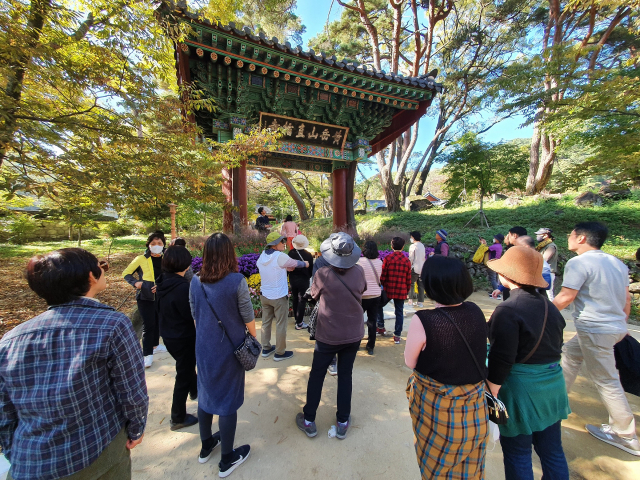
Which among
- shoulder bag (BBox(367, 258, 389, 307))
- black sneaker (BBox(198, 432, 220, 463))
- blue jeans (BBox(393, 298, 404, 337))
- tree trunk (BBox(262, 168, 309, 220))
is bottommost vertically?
black sneaker (BBox(198, 432, 220, 463))

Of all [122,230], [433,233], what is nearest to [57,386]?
[433,233]

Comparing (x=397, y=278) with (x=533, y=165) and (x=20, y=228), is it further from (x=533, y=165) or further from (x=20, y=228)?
(x=533, y=165)

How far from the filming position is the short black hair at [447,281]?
1.35 m

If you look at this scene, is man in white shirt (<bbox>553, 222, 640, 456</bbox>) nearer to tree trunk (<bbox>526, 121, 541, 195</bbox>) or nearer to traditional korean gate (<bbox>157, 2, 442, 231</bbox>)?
traditional korean gate (<bbox>157, 2, 442, 231</bbox>)

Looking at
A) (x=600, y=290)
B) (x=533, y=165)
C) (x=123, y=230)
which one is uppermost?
(x=533, y=165)

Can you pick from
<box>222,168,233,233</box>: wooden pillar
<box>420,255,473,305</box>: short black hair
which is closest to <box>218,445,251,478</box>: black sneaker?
<box>420,255,473,305</box>: short black hair

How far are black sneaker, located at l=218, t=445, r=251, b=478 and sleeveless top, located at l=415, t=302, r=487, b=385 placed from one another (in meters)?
1.59

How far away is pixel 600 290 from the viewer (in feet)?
6.74

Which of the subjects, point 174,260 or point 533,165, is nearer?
point 174,260

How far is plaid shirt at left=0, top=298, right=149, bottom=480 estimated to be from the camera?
39.8 inches

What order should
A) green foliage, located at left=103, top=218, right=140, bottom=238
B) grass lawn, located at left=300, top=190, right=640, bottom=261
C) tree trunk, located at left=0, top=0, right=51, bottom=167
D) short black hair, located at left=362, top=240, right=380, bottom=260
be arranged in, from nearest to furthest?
tree trunk, located at left=0, top=0, right=51, bottom=167 → short black hair, located at left=362, top=240, right=380, bottom=260 → grass lawn, located at left=300, top=190, right=640, bottom=261 → green foliage, located at left=103, top=218, right=140, bottom=238

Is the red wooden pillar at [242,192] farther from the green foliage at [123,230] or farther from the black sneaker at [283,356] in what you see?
the green foliage at [123,230]

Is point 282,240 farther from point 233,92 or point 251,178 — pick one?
point 251,178

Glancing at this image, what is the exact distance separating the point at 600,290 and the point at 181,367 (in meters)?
3.53
